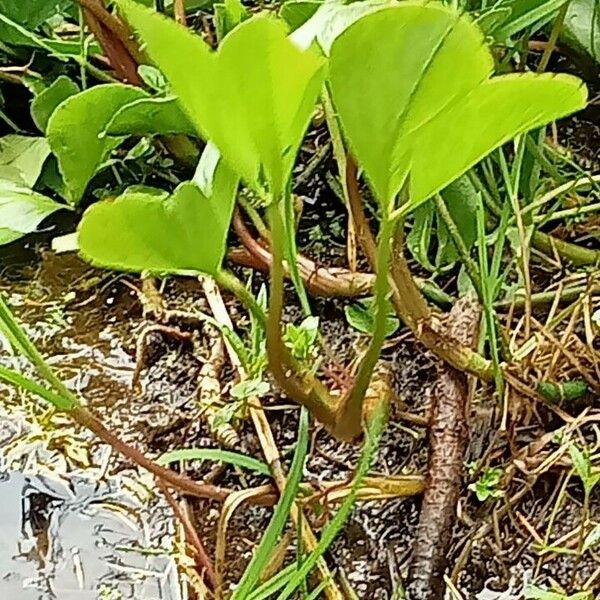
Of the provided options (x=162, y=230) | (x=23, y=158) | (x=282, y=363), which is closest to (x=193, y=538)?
(x=282, y=363)

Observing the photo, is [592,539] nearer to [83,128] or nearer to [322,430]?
[322,430]

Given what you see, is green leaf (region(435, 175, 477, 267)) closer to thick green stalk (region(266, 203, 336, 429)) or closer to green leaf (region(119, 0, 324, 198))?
thick green stalk (region(266, 203, 336, 429))

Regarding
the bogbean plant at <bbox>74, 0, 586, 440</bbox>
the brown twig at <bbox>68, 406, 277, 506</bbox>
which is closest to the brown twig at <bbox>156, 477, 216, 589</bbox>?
the brown twig at <bbox>68, 406, 277, 506</bbox>

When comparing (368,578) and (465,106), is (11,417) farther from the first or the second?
(465,106)

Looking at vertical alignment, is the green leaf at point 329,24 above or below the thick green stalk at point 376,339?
above

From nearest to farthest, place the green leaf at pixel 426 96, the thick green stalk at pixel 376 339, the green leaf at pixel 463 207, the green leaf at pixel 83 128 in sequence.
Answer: the green leaf at pixel 426 96 → the thick green stalk at pixel 376 339 → the green leaf at pixel 83 128 → the green leaf at pixel 463 207

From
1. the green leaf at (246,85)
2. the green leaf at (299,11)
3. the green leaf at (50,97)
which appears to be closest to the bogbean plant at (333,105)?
the green leaf at (246,85)

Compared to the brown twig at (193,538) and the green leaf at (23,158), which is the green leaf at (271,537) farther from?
the green leaf at (23,158)
